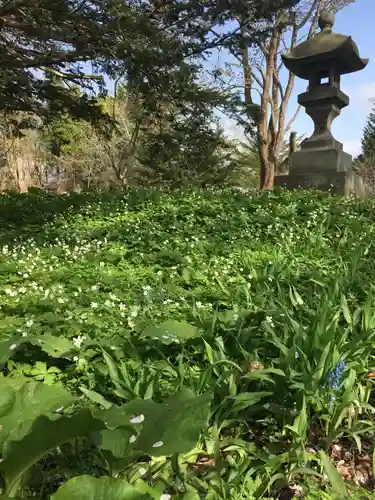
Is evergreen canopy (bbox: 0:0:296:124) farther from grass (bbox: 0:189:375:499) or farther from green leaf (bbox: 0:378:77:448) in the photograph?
green leaf (bbox: 0:378:77:448)

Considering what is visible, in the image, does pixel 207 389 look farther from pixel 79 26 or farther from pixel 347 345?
pixel 79 26

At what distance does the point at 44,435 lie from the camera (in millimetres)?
1152

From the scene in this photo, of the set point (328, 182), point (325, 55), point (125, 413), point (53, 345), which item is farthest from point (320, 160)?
point (125, 413)

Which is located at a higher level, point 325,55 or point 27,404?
point 325,55

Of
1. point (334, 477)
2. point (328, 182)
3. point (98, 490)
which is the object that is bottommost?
point (334, 477)

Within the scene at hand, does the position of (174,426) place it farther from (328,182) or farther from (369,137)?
(369,137)

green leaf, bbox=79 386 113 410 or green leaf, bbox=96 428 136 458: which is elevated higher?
green leaf, bbox=96 428 136 458

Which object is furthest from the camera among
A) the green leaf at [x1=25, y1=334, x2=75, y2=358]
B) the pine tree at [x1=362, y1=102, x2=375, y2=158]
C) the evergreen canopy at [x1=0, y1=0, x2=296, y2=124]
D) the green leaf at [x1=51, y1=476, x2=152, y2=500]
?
the pine tree at [x1=362, y1=102, x2=375, y2=158]

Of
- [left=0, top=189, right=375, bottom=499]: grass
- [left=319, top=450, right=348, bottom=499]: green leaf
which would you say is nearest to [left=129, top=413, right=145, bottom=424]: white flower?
[left=0, top=189, right=375, bottom=499]: grass

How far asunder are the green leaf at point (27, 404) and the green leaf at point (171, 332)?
2.98 ft

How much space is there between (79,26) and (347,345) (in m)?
6.18

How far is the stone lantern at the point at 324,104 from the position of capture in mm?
7980

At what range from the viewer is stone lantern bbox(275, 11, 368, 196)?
314 inches

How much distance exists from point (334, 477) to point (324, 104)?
7738 millimetres
